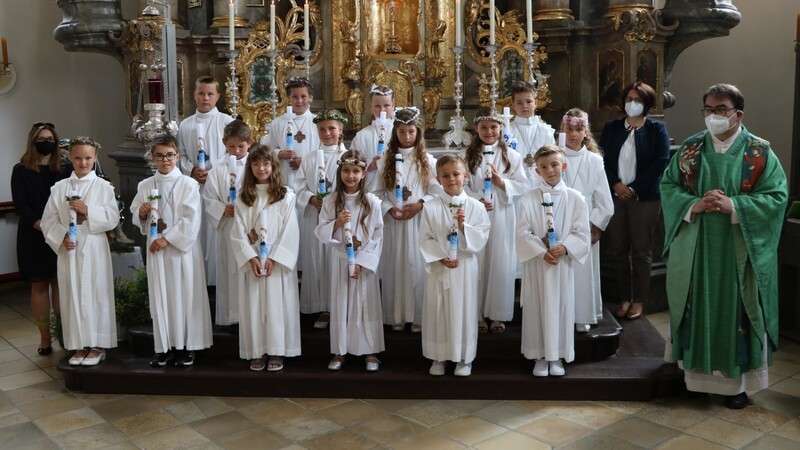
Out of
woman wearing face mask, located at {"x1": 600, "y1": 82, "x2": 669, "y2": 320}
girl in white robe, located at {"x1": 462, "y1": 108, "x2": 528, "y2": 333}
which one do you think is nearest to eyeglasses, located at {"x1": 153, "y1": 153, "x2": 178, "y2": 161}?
girl in white robe, located at {"x1": 462, "y1": 108, "x2": 528, "y2": 333}

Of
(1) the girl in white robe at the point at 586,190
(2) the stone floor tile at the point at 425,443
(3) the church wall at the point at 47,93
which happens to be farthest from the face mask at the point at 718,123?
(3) the church wall at the point at 47,93

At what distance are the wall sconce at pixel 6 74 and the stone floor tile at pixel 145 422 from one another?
5069 millimetres

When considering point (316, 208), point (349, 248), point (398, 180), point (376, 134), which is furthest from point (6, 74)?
point (349, 248)

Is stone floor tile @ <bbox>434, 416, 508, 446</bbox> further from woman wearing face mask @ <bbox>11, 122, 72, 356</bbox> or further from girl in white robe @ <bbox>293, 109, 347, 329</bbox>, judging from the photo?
woman wearing face mask @ <bbox>11, 122, 72, 356</bbox>

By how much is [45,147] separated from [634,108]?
443 centimetres

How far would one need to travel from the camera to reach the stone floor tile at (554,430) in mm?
5074

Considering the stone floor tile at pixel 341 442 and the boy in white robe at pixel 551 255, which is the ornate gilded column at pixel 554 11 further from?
the stone floor tile at pixel 341 442

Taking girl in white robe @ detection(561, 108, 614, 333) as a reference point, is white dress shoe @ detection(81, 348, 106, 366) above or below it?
below

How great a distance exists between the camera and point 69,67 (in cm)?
963

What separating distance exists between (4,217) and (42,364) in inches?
125

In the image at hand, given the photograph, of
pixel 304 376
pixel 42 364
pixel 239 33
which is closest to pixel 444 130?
pixel 239 33

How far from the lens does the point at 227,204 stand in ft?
20.1

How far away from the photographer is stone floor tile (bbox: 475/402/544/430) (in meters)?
5.32

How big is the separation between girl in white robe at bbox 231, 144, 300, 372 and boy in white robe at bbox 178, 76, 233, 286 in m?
1.11
